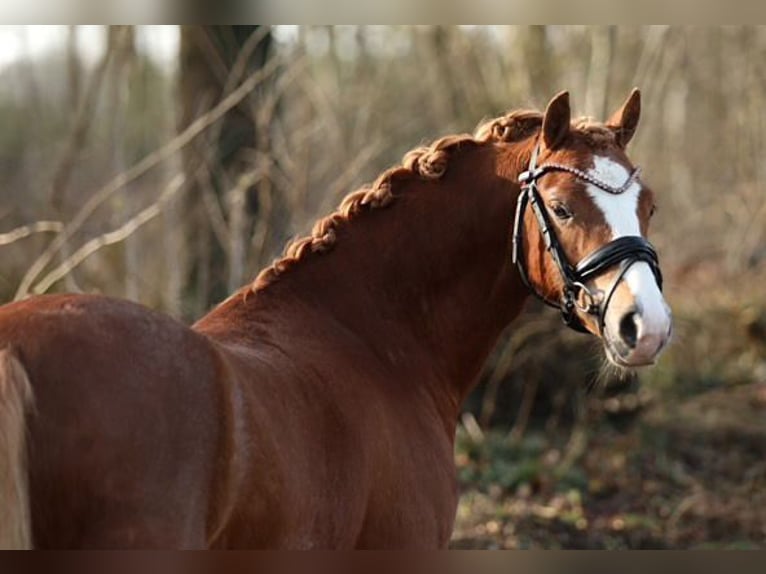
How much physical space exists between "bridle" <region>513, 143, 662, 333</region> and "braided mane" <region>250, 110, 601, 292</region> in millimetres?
297

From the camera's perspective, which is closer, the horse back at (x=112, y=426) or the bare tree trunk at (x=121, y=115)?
the horse back at (x=112, y=426)

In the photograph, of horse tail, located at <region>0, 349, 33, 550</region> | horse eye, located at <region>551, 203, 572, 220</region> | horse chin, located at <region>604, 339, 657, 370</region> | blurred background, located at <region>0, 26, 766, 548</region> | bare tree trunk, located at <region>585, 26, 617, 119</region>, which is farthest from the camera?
bare tree trunk, located at <region>585, 26, 617, 119</region>

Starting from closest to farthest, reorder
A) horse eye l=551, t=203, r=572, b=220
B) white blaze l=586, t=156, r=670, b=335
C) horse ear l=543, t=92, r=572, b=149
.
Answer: white blaze l=586, t=156, r=670, b=335 → horse eye l=551, t=203, r=572, b=220 → horse ear l=543, t=92, r=572, b=149

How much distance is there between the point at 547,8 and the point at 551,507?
405cm

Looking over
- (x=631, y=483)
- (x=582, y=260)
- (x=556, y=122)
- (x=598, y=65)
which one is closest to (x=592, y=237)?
(x=582, y=260)

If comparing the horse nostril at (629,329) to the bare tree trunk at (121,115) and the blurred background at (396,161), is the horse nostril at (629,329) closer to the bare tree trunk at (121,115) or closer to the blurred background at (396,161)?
the blurred background at (396,161)

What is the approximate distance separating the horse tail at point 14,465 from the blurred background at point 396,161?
11.4 feet

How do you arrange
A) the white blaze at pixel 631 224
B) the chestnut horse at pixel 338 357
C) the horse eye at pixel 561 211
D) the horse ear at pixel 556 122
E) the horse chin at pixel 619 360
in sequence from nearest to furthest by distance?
the chestnut horse at pixel 338 357 < the white blaze at pixel 631 224 < the horse chin at pixel 619 360 < the horse eye at pixel 561 211 < the horse ear at pixel 556 122

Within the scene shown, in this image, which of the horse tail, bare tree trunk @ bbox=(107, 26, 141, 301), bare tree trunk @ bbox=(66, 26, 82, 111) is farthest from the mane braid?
bare tree trunk @ bbox=(66, 26, 82, 111)

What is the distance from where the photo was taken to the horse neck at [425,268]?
4.34 metres

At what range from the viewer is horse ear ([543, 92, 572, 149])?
4.11 metres

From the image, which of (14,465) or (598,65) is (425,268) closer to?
(14,465)

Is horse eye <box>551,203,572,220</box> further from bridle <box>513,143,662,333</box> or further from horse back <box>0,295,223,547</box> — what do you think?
horse back <box>0,295,223,547</box>

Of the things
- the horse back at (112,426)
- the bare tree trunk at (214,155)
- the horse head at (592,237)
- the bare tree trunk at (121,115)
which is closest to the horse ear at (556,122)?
the horse head at (592,237)
